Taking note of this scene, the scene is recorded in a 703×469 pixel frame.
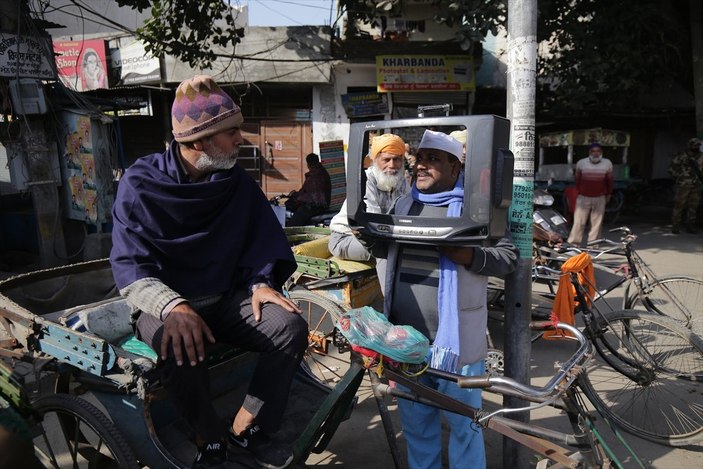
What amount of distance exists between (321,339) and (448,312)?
1627mm

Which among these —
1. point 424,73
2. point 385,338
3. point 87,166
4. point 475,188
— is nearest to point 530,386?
point 385,338

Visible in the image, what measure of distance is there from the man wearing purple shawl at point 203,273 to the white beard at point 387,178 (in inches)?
51.9

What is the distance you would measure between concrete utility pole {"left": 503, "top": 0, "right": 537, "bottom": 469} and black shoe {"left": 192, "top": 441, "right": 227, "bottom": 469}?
132 cm

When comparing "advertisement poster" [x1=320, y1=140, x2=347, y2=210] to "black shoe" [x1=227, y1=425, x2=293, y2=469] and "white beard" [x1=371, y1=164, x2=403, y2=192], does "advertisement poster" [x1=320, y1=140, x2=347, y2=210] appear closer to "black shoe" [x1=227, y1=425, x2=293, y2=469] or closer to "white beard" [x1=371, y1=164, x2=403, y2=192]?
"white beard" [x1=371, y1=164, x2=403, y2=192]

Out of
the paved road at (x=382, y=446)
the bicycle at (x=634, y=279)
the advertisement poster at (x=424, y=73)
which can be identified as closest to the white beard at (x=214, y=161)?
the paved road at (x=382, y=446)

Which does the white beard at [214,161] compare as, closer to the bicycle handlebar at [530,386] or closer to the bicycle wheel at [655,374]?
the bicycle handlebar at [530,386]

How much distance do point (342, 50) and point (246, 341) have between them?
35.8 feet

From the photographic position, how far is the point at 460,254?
2068 millimetres

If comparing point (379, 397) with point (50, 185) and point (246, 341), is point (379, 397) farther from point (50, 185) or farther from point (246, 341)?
point (50, 185)

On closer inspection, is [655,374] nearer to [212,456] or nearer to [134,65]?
[212,456]

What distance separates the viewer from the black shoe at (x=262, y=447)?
7.34 feet

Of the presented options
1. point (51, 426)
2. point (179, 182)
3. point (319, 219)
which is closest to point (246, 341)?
point (179, 182)

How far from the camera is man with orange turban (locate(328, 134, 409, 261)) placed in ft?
11.7

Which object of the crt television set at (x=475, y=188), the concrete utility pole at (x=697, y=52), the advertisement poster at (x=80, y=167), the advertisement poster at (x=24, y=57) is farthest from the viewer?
the concrete utility pole at (x=697, y=52)
